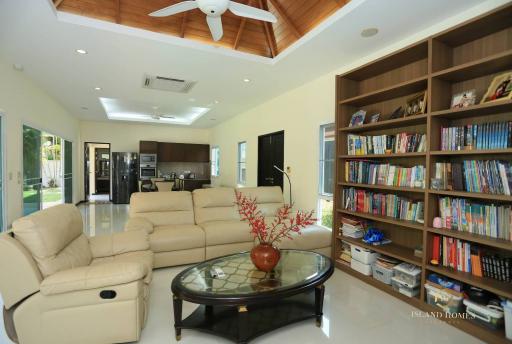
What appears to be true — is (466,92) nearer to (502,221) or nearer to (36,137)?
(502,221)

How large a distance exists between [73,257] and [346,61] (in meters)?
3.64

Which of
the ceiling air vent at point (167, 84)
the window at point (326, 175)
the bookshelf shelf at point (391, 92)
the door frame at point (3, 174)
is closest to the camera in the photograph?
the bookshelf shelf at point (391, 92)

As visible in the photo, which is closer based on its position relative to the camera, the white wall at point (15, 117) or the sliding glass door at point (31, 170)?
the white wall at point (15, 117)

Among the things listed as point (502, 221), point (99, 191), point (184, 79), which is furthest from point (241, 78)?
point (99, 191)

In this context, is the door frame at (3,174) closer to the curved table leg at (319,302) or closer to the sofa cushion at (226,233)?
the sofa cushion at (226,233)

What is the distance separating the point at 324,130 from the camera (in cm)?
408

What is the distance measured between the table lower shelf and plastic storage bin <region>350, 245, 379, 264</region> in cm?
94

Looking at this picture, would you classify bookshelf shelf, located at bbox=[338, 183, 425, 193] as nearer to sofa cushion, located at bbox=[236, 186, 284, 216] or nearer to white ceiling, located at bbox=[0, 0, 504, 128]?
sofa cushion, located at bbox=[236, 186, 284, 216]

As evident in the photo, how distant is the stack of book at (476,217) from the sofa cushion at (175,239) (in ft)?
8.35

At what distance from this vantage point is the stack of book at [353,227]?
3.12 metres

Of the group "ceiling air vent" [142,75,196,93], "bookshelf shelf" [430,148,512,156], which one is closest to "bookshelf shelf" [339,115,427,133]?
"bookshelf shelf" [430,148,512,156]

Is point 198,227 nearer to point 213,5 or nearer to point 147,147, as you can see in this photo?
point 213,5

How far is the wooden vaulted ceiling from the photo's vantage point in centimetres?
262

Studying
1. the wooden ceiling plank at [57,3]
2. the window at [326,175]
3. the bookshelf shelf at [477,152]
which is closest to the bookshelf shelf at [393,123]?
the bookshelf shelf at [477,152]
